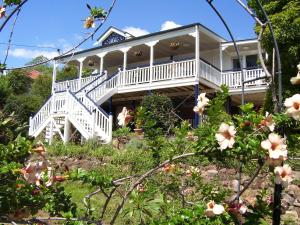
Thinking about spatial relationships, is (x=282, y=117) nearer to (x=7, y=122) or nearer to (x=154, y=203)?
(x=154, y=203)

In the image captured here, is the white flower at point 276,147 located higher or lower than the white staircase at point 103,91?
lower

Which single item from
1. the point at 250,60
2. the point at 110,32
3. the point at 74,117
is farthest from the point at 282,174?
the point at 110,32

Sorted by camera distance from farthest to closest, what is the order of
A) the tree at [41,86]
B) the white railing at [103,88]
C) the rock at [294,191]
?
Answer: the tree at [41,86], the white railing at [103,88], the rock at [294,191]

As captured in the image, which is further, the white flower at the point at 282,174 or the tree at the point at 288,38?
the tree at the point at 288,38

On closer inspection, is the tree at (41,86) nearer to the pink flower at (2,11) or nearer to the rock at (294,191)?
the rock at (294,191)

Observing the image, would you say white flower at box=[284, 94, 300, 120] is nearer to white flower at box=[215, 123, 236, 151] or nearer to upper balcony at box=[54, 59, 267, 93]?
white flower at box=[215, 123, 236, 151]

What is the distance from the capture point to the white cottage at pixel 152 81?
17.3 metres

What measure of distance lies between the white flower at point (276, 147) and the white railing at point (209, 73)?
A: 16.7 m

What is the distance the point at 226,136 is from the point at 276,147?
0.28m

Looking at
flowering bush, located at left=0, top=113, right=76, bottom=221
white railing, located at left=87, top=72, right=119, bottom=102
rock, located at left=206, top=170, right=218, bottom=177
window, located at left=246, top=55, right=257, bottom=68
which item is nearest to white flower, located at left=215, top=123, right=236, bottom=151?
flowering bush, located at left=0, top=113, right=76, bottom=221

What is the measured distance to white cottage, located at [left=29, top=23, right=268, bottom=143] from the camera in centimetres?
1733

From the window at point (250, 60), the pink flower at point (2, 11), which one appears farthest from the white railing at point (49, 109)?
the pink flower at point (2, 11)

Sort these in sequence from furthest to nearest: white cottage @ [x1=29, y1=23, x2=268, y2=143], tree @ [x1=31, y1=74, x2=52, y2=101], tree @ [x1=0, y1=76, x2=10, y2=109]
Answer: tree @ [x1=31, y1=74, x2=52, y2=101] < tree @ [x1=0, y1=76, x2=10, y2=109] < white cottage @ [x1=29, y1=23, x2=268, y2=143]

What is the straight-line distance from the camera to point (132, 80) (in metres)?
20.8
